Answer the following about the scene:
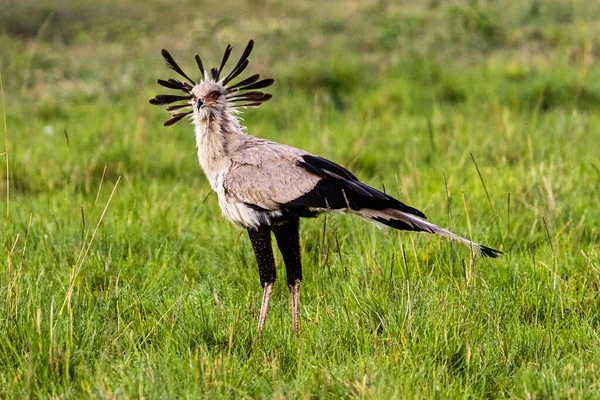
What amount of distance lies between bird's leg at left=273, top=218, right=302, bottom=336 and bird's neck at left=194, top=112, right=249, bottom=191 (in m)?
0.38

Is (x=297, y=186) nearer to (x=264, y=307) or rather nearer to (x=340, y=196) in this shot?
(x=340, y=196)

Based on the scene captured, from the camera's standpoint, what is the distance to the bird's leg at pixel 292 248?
3535mm

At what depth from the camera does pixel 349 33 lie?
45.9 ft

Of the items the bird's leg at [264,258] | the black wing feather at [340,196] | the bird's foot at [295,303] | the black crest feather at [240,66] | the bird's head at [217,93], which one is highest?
the black crest feather at [240,66]

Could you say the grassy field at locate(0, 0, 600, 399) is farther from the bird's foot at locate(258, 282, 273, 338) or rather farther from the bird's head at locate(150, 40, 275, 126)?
the bird's head at locate(150, 40, 275, 126)

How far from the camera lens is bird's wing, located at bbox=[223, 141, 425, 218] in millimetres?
3285

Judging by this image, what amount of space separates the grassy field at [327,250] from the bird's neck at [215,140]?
22.4 inches

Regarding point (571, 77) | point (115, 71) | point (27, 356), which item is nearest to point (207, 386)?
point (27, 356)

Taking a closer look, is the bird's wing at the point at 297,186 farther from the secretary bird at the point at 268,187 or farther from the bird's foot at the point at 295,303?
the bird's foot at the point at 295,303

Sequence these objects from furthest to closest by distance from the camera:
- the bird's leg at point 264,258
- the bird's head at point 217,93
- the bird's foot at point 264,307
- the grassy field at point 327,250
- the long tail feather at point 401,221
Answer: the bird's head at point 217,93, the bird's leg at point 264,258, the bird's foot at point 264,307, the long tail feather at point 401,221, the grassy field at point 327,250

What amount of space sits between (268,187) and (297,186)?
0.42 feet

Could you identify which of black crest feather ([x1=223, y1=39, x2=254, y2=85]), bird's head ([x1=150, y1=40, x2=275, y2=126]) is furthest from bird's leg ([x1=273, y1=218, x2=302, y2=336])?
black crest feather ([x1=223, y1=39, x2=254, y2=85])

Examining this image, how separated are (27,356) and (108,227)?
1893 mm

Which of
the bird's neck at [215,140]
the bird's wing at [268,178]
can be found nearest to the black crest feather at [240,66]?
the bird's neck at [215,140]
